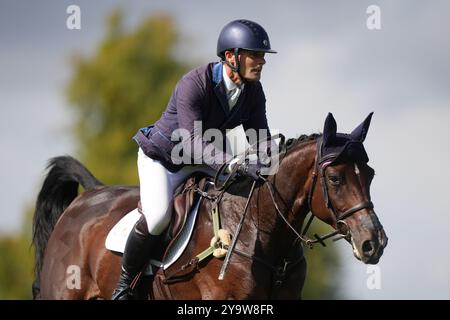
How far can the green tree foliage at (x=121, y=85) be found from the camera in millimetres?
31659

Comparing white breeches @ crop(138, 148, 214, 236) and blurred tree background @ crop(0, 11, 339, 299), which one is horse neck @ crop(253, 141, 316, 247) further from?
blurred tree background @ crop(0, 11, 339, 299)

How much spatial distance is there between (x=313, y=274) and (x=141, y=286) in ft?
75.1

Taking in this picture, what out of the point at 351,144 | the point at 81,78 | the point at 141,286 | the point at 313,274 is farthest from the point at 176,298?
the point at 81,78

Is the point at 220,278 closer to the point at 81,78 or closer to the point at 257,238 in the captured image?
the point at 257,238

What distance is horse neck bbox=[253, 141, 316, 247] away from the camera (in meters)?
8.04

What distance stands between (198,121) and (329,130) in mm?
1273

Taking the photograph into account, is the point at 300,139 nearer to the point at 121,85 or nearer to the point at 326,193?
the point at 326,193

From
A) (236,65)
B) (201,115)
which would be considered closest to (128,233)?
(201,115)

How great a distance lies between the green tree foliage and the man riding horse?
21875 mm

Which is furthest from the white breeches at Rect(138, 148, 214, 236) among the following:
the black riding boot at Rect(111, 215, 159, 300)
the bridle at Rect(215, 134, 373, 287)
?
the bridle at Rect(215, 134, 373, 287)

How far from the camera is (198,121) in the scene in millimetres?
8359

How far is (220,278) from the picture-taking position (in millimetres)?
8086

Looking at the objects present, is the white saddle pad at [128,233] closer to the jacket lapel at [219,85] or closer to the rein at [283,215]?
the rein at [283,215]

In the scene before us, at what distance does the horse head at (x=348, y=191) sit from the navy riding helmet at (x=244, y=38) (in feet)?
3.53
